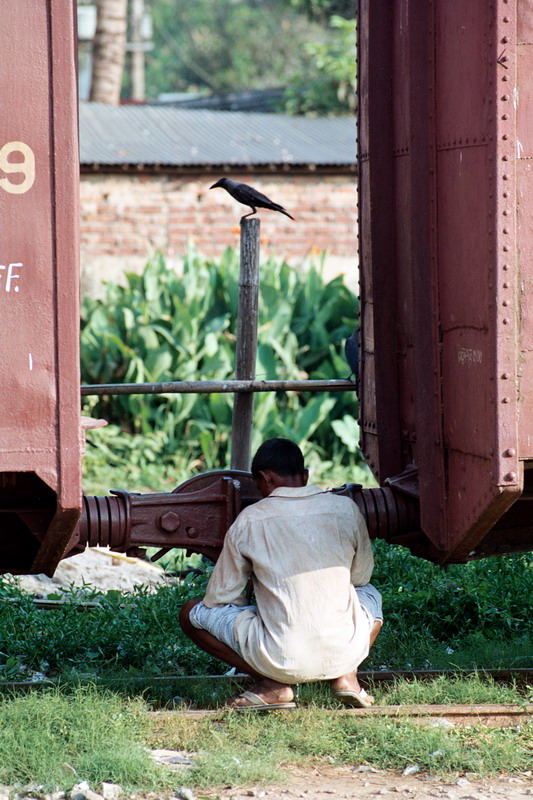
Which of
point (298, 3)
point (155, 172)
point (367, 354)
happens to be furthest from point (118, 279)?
point (298, 3)

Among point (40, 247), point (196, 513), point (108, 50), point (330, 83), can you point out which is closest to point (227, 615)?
point (196, 513)

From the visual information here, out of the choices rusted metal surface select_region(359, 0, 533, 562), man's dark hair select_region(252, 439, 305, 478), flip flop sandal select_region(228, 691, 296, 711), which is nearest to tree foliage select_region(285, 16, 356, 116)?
rusted metal surface select_region(359, 0, 533, 562)

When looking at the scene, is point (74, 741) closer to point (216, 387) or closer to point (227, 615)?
point (227, 615)

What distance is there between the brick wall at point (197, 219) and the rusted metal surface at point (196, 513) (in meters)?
9.84

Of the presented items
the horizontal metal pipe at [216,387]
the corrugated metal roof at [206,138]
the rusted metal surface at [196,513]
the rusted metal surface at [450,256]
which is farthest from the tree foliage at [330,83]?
the rusted metal surface at [196,513]

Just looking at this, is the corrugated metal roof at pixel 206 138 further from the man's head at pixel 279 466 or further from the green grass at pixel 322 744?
the green grass at pixel 322 744

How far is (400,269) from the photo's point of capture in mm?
5273

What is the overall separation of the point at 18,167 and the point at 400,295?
208 cm

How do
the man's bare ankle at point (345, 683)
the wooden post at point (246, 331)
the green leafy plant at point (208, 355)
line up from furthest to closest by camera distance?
the green leafy plant at point (208, 355) → the wooden post at point (246, 331) → the man's bare ankle at point (345, 683)

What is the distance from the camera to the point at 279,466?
4703mm

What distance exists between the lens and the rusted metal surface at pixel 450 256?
163 inches

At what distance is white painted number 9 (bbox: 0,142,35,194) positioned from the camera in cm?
396

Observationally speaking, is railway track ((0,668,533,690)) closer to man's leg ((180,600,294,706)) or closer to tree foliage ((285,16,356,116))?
man's leg ((180,600,294,706))

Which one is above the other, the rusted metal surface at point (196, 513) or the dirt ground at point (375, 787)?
the rusted metal surface at point (196, 513)
